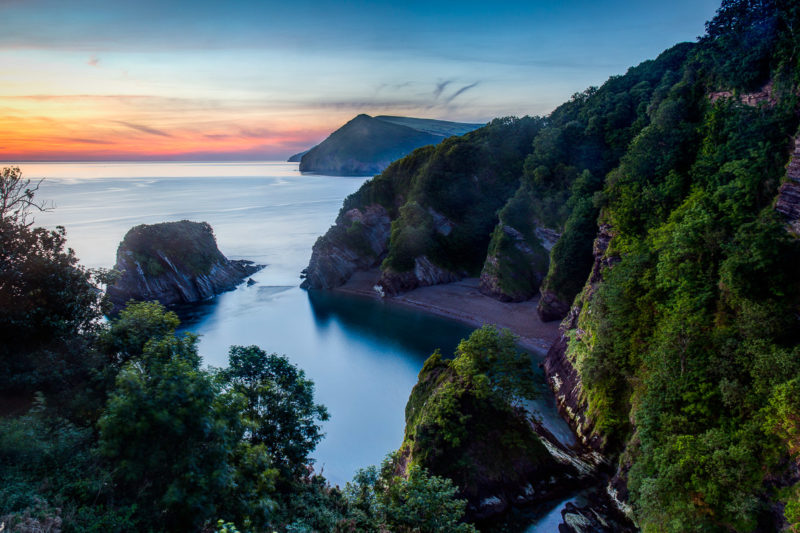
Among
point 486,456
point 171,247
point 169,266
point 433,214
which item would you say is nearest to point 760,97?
point 486,456

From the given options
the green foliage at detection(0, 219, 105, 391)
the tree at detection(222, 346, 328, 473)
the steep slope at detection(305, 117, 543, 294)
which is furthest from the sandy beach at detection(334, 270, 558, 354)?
the green foliage at detection(0, 219, 105, 391)

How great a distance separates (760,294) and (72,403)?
2450 centimetres

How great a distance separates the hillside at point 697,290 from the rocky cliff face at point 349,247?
24.2 metres

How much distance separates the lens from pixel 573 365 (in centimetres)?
2761

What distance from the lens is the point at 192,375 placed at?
31.2 feet

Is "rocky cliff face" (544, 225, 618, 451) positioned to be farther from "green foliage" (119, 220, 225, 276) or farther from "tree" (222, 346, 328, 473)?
"green foliage" (119, 220, 225, 276)

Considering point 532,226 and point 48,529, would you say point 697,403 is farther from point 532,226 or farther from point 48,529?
point 532,226

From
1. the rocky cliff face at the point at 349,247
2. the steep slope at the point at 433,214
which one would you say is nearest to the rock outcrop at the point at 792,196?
the steep slope at the point at 433,214

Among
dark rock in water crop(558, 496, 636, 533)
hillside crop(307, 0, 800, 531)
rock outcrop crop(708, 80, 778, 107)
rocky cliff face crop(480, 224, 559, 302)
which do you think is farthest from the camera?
rocky cliff face crop(480, 224, 559, 302)

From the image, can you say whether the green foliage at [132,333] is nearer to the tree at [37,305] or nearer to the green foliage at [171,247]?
the tree at [37,305]

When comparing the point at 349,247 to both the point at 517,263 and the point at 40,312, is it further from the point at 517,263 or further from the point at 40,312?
the point at 40,312

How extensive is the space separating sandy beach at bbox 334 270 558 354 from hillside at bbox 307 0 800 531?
2.02 metres

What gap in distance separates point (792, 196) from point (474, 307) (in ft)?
102

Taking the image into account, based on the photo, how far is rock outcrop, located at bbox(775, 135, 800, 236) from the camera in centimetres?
1554
